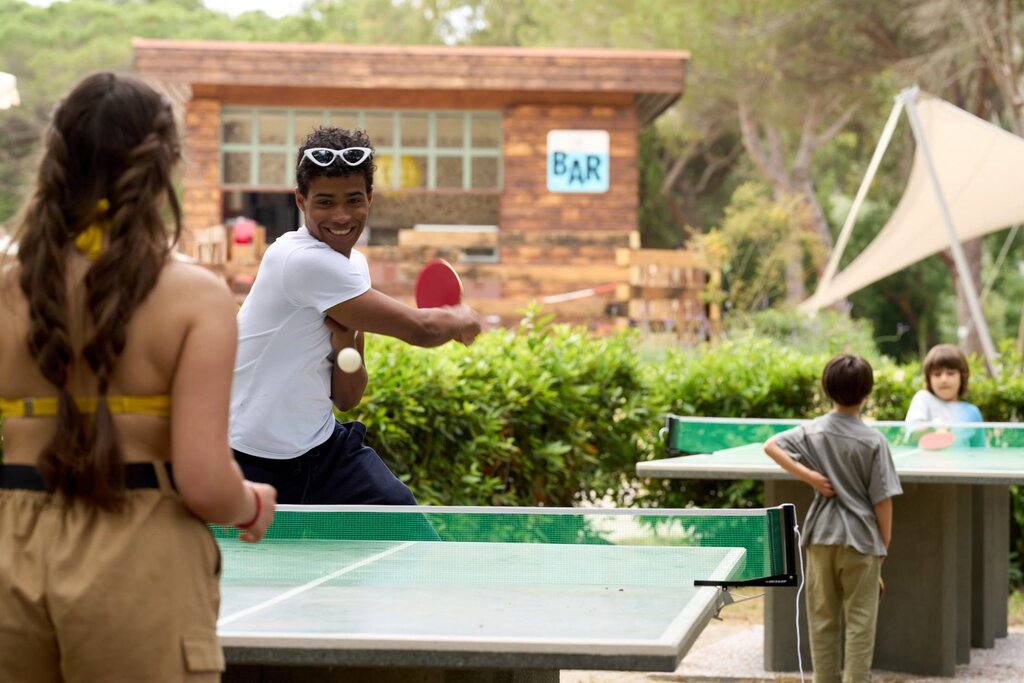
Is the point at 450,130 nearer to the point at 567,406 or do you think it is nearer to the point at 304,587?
the point at 567,406

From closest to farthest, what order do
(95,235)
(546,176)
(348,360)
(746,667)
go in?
(95,235), (348,360), (746,667), (546,176)

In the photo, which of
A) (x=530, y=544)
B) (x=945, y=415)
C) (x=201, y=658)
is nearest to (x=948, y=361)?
(x=945, y=415)

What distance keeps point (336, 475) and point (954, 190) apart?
663 inches

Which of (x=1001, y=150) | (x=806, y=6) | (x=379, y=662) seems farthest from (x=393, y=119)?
(x=379, y=662)

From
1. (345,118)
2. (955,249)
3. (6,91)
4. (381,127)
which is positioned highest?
(345,118)

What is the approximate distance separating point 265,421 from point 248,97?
63.0ft

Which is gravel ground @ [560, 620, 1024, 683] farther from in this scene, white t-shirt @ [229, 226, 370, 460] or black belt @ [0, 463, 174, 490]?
black belt @ [0, 463, 174, 490]

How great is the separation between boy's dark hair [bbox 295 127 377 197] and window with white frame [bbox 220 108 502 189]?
18.8 metres

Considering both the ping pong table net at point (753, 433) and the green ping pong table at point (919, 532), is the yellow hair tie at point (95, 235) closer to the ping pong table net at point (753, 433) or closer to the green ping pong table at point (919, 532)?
the green ping pong table at point (919, 532)

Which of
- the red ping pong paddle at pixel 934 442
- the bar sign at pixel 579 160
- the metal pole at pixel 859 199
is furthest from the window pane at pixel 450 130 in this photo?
the red ping pong paddle at pixel 934 442

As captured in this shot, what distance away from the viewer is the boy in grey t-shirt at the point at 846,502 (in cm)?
621

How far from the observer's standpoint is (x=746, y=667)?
25.7 ft

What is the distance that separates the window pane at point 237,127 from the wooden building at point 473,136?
21 millimetres

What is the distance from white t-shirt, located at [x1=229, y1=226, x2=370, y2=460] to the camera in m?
4.35
